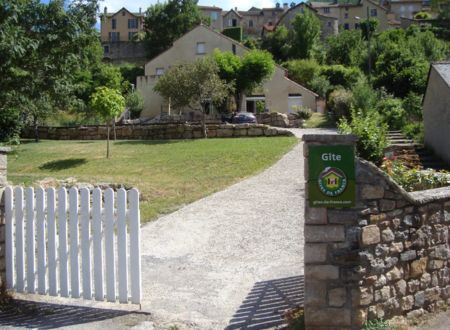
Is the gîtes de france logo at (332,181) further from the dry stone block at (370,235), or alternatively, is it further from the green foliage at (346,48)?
the green foliage at (346,48)

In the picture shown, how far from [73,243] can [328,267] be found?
2.86 m

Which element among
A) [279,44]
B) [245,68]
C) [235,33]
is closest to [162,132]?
[245,68]

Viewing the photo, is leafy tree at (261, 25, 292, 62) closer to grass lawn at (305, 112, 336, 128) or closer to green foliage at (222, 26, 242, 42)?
green foliage at (222, 26, 242, 42)

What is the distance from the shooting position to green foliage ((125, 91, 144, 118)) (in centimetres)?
4353

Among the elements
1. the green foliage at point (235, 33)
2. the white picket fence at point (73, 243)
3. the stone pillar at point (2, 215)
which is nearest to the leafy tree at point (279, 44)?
the green foliage at point (235, 33)

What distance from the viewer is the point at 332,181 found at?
522cm

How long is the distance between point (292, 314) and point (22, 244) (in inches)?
127

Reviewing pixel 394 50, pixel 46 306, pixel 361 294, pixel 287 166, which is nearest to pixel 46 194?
pixel 46 306

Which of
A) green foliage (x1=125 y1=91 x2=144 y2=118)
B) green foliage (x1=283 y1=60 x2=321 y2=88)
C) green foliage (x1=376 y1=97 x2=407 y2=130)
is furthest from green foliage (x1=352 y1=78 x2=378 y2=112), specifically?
green foliage (x1=283 y1=60 x2=321 y2=88)

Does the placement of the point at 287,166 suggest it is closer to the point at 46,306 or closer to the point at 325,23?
the point at 46,306

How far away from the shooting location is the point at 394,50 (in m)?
41.9

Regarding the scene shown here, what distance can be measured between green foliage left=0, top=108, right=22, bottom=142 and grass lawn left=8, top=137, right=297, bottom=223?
0.88 m

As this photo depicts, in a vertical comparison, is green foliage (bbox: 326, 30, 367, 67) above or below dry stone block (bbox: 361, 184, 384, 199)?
above

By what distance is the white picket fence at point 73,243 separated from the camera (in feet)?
19.7
